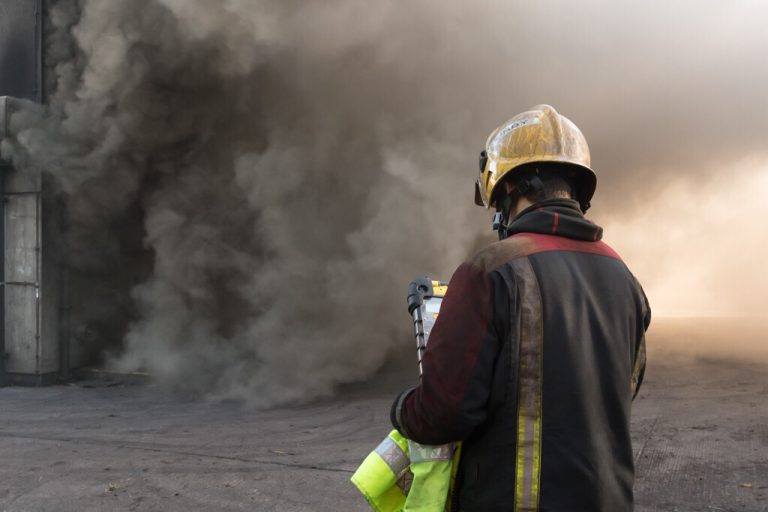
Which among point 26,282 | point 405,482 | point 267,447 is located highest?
point 26,282

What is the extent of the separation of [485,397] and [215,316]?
7344 millimetres

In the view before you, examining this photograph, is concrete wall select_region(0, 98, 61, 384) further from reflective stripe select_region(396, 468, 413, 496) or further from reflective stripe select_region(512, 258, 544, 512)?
reflective stripe select_region(512, 258, 544, 512)

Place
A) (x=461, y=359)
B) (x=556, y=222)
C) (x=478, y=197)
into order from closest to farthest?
(x=461, y=359)
(x=556, y=222)
(x=478, y=197)

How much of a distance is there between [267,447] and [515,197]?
3.86 metres

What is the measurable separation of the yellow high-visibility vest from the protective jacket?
6cm

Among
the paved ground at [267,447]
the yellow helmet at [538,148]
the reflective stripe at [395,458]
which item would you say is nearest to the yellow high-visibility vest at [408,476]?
the reflective stripe at [395,458]

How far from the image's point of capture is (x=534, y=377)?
1360 mm

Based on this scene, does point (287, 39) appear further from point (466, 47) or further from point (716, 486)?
point (716, 486)

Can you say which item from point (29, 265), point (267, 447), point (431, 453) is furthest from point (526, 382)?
point (29, 265)

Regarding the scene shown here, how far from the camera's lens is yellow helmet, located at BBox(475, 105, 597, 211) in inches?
62.6

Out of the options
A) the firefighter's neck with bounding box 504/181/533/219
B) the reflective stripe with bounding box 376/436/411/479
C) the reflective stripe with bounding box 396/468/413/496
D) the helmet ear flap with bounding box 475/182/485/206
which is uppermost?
the helmet ear flap with bounding box 475/182/485/206

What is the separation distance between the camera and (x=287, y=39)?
734 cm

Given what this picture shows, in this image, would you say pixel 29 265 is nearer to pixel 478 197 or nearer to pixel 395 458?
pixel 478 197

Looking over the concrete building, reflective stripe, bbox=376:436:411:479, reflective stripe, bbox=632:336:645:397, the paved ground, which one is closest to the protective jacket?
reflective stripe, bbox=376:436:411:479
